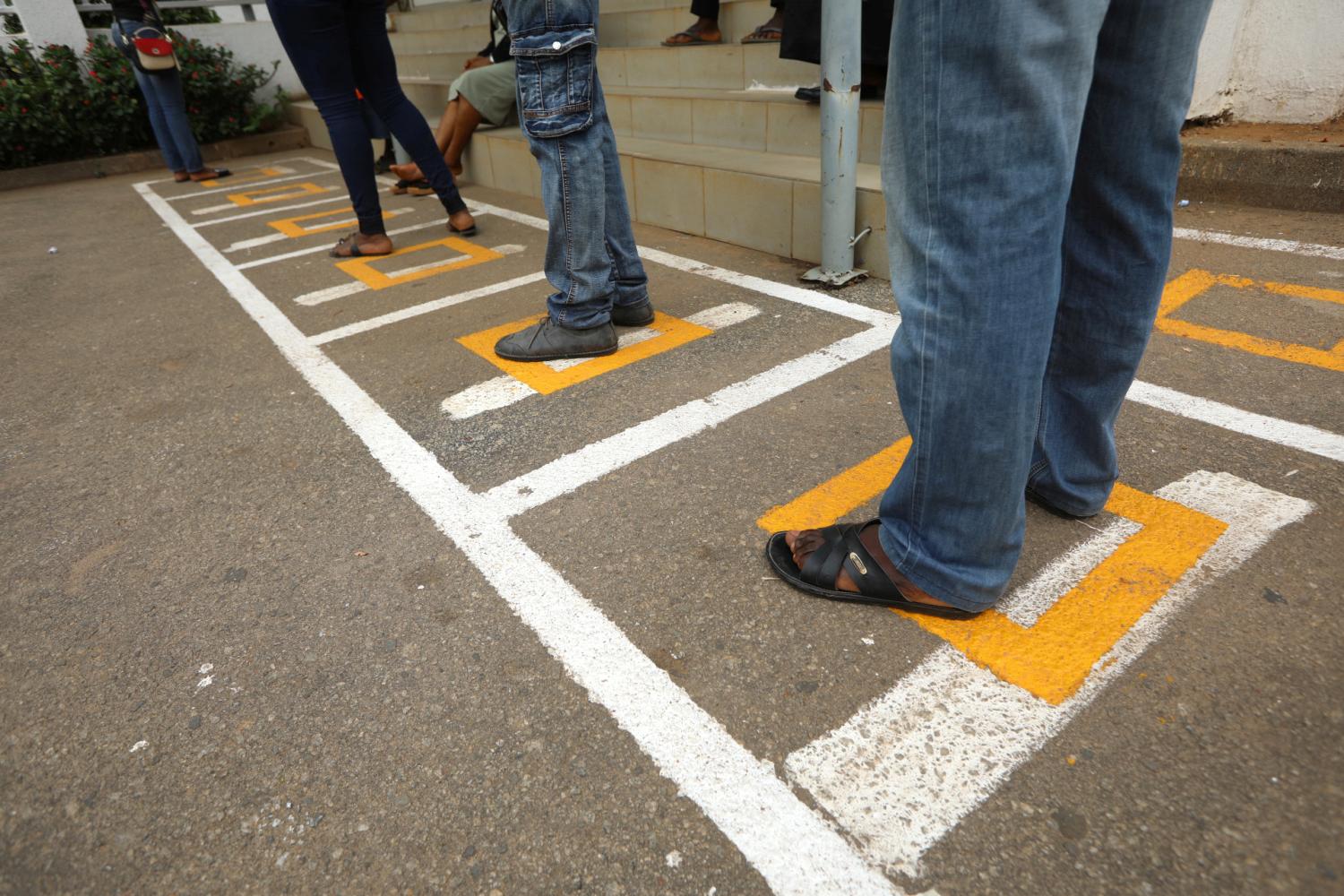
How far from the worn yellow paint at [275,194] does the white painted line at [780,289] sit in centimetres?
398

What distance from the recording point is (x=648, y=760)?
1.33m

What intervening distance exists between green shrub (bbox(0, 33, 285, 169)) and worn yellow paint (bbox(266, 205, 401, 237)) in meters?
3.96

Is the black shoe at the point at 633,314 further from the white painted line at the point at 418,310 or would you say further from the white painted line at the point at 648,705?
the white painted line at the point at 648,705

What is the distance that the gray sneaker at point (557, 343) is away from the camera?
2.85 meters

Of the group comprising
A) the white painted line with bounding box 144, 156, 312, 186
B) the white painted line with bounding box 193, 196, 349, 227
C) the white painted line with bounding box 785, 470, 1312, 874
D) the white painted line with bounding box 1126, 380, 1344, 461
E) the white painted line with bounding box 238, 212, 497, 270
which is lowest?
the white painted line with bounding box 785, 470, 1312, 874

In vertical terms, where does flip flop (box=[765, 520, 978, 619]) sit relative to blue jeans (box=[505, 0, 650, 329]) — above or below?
below

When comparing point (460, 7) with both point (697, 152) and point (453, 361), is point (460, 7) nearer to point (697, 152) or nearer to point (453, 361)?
point (697, 152)

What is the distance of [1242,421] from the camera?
2168 mm

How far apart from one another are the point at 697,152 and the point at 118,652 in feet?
13.4

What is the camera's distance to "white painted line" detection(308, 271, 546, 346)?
132 inches

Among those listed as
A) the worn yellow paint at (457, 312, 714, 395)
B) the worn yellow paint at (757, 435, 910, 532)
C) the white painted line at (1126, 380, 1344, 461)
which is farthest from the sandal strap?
the worn yellow paint at (457, 312, 714, 395)

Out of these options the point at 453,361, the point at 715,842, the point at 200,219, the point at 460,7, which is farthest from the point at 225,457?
the point at 460,7

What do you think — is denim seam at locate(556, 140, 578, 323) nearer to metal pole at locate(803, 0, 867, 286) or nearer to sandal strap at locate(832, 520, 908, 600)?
metal pole at locate(803, 0, 867, 286)

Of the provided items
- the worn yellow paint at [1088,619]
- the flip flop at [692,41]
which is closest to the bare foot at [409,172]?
the flip flop at [692,41]
